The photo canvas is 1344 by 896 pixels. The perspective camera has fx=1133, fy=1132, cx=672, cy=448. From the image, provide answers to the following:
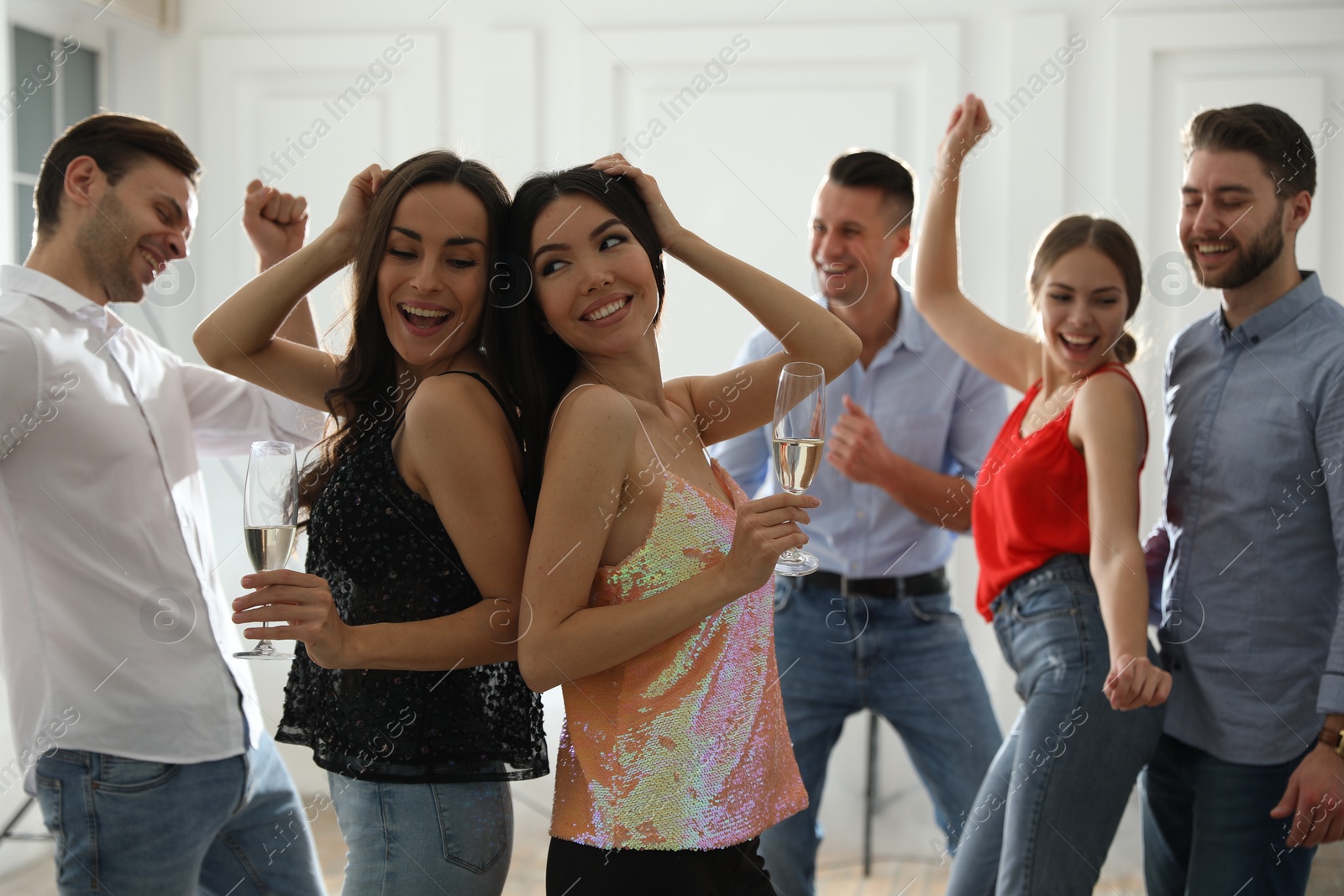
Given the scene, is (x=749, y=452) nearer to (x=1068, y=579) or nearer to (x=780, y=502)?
(x=1068, y=579)

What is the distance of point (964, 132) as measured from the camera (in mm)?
2004

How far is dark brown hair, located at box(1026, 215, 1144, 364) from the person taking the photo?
74.0 inches

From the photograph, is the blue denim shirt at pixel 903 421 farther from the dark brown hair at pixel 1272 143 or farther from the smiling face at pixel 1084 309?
the dark brown hair at pixel 1272 143

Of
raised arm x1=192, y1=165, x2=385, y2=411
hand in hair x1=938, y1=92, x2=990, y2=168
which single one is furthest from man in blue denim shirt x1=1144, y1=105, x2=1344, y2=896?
raised arm x1=192, y1=165, x2=385, y2=411

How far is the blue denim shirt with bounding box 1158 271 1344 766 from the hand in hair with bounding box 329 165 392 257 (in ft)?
4.32

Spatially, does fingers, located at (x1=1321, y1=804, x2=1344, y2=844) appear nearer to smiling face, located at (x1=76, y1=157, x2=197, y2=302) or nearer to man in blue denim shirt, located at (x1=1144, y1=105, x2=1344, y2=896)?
man in blue denim shirt, located at (x1=1144, y1=105, x2=1344, y2=896)

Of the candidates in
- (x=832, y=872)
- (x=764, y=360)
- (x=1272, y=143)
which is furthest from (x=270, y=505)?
(x=832, y=872)

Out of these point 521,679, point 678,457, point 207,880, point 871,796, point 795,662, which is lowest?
point 871,796

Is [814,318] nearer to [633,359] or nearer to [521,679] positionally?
[633,359]

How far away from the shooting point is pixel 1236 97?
3.48 m

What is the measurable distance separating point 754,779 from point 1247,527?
0.95 metres

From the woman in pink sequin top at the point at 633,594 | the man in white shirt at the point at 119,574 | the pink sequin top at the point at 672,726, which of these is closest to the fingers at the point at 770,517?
the woman in pink sequin top at the point at 633,594

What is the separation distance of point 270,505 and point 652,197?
591mm

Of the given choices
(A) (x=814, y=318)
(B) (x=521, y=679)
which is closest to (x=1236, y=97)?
(A) (x=814, y=318)
